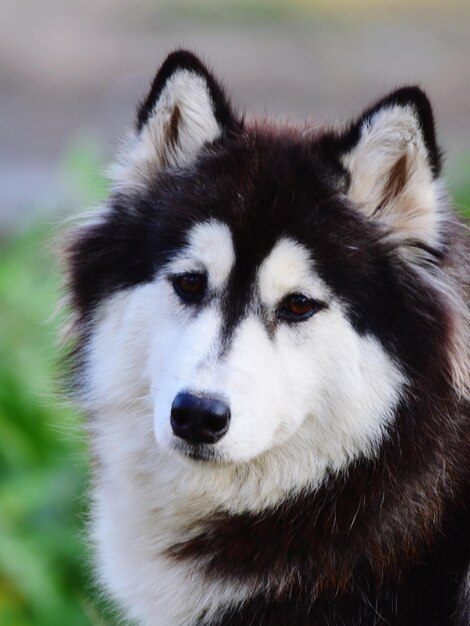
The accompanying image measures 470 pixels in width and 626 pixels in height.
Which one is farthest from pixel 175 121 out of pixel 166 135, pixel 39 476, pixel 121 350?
pixel 39 476

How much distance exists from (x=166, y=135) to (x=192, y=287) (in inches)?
→ 25.5

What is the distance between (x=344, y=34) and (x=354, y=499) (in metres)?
10.4

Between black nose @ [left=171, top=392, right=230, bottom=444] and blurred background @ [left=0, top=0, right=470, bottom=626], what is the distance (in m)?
1.53

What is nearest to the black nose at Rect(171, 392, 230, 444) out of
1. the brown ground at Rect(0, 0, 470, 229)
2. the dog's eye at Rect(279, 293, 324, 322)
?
the dog's eye at Rect(279, 293, 324, 322)

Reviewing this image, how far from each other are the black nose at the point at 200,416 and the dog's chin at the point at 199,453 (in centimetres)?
6

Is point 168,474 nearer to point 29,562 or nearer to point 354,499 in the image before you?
point 354,499

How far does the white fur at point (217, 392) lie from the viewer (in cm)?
371

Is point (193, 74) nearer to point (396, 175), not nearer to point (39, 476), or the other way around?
point (396, 175)

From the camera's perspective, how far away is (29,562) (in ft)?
17.1

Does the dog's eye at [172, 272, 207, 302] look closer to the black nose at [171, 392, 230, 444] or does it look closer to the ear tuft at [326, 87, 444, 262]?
the black nose at [171, 392, 230, 444]

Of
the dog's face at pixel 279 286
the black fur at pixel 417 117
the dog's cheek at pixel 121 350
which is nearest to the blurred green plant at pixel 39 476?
the dog's cheek at pixel 121 350

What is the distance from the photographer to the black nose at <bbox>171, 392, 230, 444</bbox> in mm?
3586

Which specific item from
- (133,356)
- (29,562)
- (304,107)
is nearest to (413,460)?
(133,356)

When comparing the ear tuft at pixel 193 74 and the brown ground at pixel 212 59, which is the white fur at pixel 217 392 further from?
the brown ground at pixel 212 59
